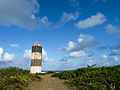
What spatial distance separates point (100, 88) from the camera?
6.24m

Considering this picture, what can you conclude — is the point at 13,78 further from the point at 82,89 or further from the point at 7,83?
the point at 82,89

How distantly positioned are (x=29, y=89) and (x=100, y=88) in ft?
15.1

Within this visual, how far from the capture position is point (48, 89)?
723cm

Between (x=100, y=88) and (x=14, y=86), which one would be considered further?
(x=14, y=86)

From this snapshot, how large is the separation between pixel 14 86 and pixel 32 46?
13466mm

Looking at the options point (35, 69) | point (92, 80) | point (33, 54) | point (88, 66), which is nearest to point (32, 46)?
point (33, 54)

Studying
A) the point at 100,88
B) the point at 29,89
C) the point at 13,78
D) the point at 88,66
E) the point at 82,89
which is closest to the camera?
the point at 100,88

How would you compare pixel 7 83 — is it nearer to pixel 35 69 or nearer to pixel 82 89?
pixel 82 89

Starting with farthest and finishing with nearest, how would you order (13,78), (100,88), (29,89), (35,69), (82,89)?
(35,69)
(13,78)
(29,89)
(82,89)
(100,88)

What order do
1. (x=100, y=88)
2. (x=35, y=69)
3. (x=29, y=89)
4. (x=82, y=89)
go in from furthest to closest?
(x=35, y=69) → (x=29, y=89) → (x=82, y=89) → (x=100, y=88)

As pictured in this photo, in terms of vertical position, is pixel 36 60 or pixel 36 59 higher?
pixel 36 59

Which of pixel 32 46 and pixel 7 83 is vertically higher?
pixel 32 46

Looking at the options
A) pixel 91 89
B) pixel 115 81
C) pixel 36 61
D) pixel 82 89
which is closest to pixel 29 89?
pixel 82 89

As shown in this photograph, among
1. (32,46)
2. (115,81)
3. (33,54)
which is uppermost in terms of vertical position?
(32,46)
